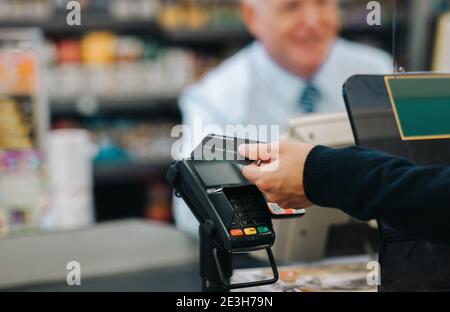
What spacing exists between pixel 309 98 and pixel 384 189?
1964 mm

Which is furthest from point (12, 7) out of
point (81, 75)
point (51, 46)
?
point (81, 75)

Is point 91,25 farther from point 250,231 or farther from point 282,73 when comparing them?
point 250,231

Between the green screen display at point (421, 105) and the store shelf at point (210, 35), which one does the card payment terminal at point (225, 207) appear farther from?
the store shelf at point (210, 35)

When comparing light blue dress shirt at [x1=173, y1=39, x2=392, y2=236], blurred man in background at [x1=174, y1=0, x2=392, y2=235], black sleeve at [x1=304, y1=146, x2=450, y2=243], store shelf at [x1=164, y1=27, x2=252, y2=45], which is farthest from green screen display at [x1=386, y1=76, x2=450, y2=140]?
store shelf at [x1=164, y1=27, x2=252, y2=45]

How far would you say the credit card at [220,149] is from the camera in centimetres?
101

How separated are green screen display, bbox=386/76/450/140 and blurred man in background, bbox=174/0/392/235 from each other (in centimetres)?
154

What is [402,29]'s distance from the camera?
163 inches

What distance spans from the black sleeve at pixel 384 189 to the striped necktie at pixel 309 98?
189 centimetres

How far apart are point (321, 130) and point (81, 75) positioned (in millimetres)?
2565

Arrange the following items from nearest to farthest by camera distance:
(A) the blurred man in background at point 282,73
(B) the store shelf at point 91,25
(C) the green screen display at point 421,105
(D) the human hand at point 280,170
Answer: (D) the human hand at point 280,170, (C) the green screen display at point 421,105, (A) the blurred man in background at point 282,73, (B) the store shelf at point 91,25

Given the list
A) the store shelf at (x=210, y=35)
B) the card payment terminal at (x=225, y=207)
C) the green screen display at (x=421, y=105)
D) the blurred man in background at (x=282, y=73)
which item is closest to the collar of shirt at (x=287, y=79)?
the blurred man in background at (x=282, y=73)

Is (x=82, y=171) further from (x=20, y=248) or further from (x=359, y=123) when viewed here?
(x=359, y=123)

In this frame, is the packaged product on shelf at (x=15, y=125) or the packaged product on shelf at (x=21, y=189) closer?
the packaged product on shelf at (x=21, y=189)

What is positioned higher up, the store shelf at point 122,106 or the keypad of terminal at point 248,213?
the keypad of terminal at point 248,213
